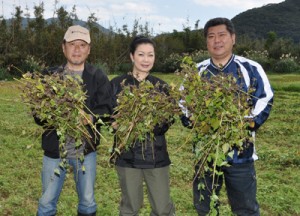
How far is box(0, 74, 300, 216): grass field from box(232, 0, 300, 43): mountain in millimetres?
74948

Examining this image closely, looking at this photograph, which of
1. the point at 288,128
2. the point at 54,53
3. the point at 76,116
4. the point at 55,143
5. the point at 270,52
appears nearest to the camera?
the point at 76,116

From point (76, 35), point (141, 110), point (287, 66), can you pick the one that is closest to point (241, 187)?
point (141, 110)

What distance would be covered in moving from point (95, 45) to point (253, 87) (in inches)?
920

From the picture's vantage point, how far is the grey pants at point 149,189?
3.93 m

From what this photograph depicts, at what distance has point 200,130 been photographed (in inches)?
120

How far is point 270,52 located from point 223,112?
103 feet

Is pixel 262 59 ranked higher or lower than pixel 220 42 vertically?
lower

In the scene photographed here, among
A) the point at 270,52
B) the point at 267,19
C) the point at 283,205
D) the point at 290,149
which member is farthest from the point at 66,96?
the point at 267,19

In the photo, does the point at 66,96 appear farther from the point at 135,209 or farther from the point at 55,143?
the point at 135,209

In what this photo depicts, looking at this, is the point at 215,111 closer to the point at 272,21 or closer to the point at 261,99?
the point at 261,99

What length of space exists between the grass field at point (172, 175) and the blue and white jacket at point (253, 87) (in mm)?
616

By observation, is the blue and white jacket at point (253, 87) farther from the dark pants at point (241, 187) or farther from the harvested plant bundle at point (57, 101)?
the harvested plant bundle at point (57, 101)

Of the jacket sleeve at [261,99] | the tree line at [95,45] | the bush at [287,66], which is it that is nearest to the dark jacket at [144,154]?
A: the jacket sleeve at [261,99]

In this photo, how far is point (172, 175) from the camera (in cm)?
705
